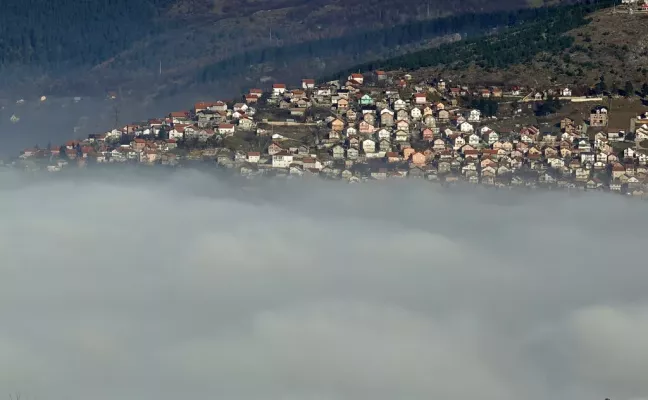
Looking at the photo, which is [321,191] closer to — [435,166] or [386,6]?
[435,166]

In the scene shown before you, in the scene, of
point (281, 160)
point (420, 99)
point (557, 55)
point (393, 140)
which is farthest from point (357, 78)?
point (281, 160)

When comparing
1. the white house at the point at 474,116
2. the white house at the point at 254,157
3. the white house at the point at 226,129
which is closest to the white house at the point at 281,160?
the white house at the point at 254,157

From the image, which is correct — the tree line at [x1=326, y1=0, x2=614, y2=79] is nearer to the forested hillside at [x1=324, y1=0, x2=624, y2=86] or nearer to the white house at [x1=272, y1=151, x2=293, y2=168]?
the forested hillside at [x1=324, y1=0, x2=624, y2=86]

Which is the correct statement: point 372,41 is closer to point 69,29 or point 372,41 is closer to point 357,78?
point 357,78

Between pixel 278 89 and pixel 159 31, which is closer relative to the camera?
pixel 278 89

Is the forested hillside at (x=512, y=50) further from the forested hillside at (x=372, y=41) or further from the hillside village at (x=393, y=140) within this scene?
the forested hillside at (x=372, y=41)

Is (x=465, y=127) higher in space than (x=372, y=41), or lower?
higher

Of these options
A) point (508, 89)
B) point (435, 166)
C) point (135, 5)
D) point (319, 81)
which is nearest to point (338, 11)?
point (135, 5)
